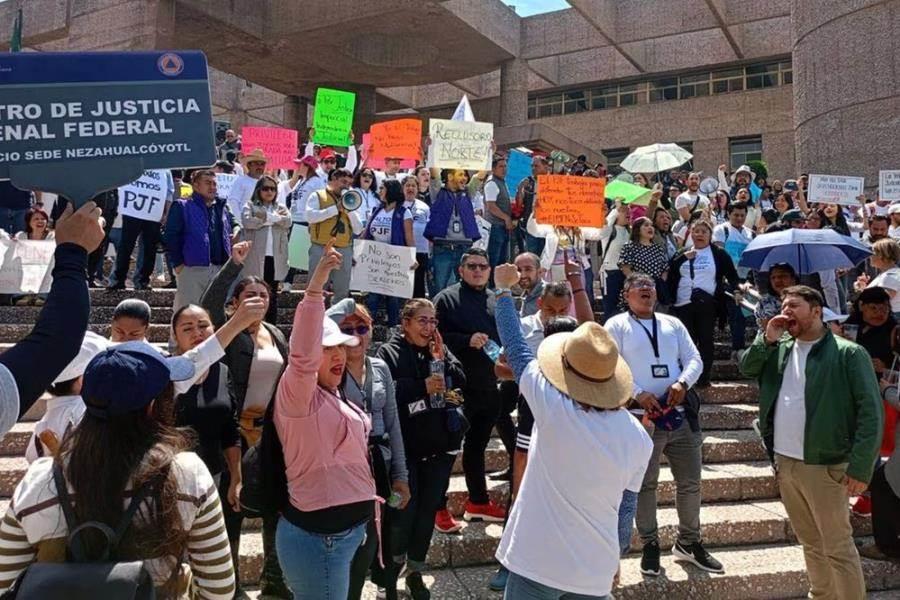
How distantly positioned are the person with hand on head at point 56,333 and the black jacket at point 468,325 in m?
3.47

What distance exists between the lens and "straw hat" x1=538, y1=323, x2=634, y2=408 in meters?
2.81

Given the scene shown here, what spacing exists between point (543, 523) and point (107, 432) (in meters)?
1.67

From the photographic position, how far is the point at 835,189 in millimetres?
10336

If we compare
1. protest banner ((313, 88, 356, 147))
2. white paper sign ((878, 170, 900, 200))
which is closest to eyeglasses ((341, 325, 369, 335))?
protest banner ((313, 88, 356, 147))

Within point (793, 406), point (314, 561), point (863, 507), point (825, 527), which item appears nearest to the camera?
point (314, 561)

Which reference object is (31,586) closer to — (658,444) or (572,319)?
(572,319)

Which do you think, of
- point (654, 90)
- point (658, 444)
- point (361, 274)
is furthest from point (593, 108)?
point (658, 444)

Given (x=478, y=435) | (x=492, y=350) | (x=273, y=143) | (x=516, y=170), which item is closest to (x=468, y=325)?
(x=492, y=350)

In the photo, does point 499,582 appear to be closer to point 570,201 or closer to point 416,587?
point 416,587

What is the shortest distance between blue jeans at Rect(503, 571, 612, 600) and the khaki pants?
213 cm

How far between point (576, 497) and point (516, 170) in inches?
315

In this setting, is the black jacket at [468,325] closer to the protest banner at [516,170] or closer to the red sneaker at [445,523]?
the red sneaker at [445,523]

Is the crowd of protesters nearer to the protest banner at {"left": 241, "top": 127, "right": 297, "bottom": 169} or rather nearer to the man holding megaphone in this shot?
the man holding megaphone

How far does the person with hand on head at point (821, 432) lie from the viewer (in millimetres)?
4203
